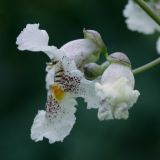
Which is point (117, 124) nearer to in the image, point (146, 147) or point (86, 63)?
point (146, 147)

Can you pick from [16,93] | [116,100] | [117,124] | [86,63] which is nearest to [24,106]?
[16,93]

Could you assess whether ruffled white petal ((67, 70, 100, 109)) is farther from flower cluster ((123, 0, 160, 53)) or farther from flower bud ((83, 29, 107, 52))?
flower cluster ((123, 0, 160, 53))

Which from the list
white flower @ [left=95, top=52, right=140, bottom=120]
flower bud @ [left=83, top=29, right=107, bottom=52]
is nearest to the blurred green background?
flower bud @ [left=83, top=29, right=107, bottom=52]

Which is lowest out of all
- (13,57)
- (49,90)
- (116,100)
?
(13,57)

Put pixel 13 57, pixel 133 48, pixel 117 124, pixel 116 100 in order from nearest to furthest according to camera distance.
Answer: pixel 116 100 → pixel 117 124 → pixel 133 48 → pixel 13 57

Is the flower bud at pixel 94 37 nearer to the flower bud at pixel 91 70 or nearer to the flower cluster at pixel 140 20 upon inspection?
the flower bud at pixel 91 70

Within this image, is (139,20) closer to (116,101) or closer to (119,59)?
(119,59)
